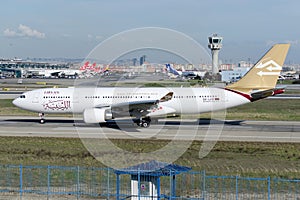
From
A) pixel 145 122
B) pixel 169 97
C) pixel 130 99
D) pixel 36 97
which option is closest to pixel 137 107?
pixel 145 122

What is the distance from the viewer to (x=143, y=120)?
45.2 m

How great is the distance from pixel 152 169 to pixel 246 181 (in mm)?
8092

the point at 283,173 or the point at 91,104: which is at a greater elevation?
the point at 91,104

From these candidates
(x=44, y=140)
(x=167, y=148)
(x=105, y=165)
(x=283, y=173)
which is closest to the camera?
(x=283, y=173)

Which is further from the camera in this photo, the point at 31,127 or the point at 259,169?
the point at 31,127

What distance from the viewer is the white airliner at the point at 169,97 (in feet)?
147

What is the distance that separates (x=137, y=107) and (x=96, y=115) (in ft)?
12.0

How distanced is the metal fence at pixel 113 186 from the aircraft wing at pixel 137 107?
1740 cm

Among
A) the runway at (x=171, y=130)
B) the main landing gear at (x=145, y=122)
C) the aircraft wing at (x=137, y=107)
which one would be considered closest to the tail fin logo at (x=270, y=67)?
the runway at (x=171, y=130)

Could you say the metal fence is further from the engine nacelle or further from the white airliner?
the white airliner

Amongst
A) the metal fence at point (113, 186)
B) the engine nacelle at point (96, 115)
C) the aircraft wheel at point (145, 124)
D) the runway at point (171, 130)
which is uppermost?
the engine nacelle at point (96, 115)

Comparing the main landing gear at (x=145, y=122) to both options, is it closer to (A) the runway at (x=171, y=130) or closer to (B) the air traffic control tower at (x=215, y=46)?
(A) the runway at (x=171, y=130)

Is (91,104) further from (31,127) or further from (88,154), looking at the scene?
(88,154)

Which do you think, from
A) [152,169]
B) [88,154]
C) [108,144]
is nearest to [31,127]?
[108,144]
